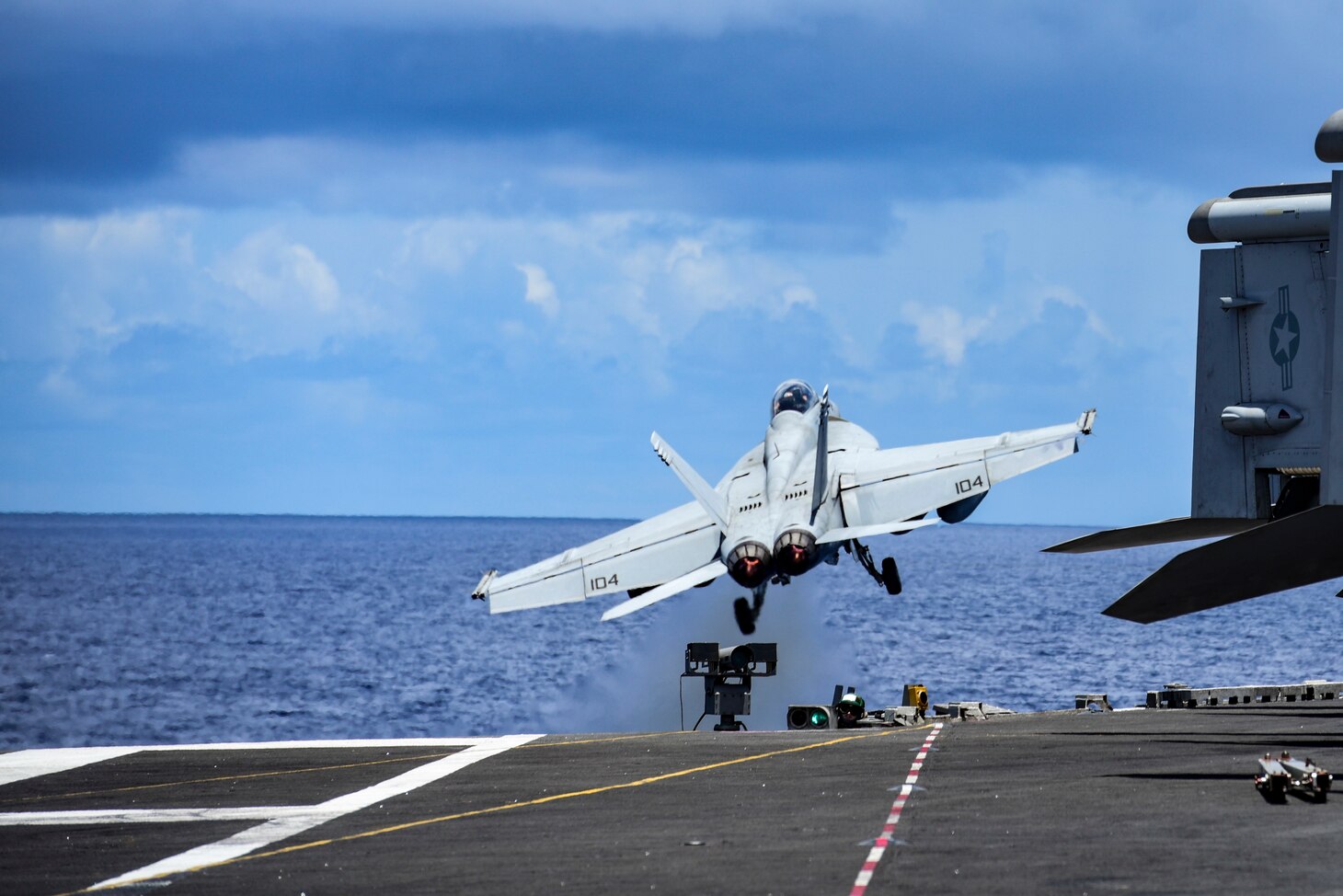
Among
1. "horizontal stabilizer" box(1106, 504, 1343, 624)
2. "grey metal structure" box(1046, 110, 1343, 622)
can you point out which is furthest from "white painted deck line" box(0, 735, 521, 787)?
"horizontal stabilizer" box(1106, 504, 1343, 624)

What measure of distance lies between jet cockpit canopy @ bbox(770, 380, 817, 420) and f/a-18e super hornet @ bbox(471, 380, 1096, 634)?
89 mm

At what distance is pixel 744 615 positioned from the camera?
139 ft

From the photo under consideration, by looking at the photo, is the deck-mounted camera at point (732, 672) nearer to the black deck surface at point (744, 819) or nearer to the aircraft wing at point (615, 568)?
the aircraft wing at point (615, 568)

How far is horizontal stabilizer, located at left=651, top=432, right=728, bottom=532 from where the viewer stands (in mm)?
41500

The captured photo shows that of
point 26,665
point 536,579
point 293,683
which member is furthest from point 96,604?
point 536,579

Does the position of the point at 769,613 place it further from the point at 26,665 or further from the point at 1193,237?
the point at 26,665

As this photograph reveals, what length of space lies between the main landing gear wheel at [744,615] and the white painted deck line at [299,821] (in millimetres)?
14807

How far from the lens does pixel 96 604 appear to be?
132625mm

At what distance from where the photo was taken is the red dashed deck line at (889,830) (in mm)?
15180

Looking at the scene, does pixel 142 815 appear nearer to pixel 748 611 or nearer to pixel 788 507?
pixel 788 507

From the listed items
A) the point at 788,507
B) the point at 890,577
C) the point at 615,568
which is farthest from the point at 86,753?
the point at 890,577

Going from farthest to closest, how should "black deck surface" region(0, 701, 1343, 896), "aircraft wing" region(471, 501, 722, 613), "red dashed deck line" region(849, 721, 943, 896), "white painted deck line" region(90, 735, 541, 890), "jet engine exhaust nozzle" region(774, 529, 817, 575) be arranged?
"aircraft wing" region(471, 501, 722, 613) → "jet engine exhaust nozzle" region(774, 529, 817, 575) → "white painted deck line" region(90, 735, 541, 890) → "black deck surface" region(0, 701, 1343, 896) → "red dashed deck line" region(849, 721, 943, 896)

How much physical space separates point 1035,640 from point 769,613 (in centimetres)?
4670

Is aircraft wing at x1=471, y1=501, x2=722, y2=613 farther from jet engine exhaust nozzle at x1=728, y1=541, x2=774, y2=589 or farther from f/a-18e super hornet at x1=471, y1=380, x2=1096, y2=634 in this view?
jet engine exhaust nozzle at x1=728, y1=541, x2=774, y2=589
